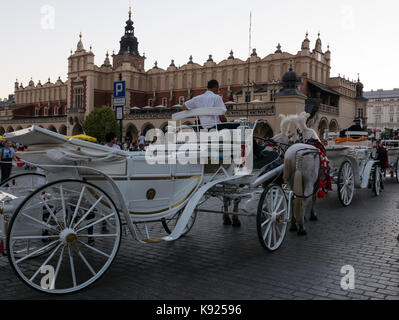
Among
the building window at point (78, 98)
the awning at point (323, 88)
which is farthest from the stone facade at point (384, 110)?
the building window at point (78, 98)

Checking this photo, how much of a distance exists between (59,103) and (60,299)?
67035 mm

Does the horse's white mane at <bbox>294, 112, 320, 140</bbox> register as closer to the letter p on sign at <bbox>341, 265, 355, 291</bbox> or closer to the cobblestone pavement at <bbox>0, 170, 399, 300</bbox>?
the cobblestone pavement at <bbox>0, 170, 399, 300</bbox>

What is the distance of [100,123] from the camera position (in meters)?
48.5

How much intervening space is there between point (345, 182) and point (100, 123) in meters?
41.7

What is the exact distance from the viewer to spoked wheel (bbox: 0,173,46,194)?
15.7 feet

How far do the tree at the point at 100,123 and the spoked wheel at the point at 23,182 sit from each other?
42915mm

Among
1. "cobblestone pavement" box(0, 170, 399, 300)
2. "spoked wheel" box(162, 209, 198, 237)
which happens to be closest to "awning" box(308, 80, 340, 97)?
"cobblestone pavement" box(0, 170, 399, 300)

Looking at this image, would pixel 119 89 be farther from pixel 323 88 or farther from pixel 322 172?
pixel 323 88

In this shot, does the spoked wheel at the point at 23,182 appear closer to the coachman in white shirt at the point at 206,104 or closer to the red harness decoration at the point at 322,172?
the coachman in white shirt at the point at 206,104

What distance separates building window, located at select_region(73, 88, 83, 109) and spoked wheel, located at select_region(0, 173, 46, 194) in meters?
53.8

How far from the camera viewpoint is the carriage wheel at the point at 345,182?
9.66 m
